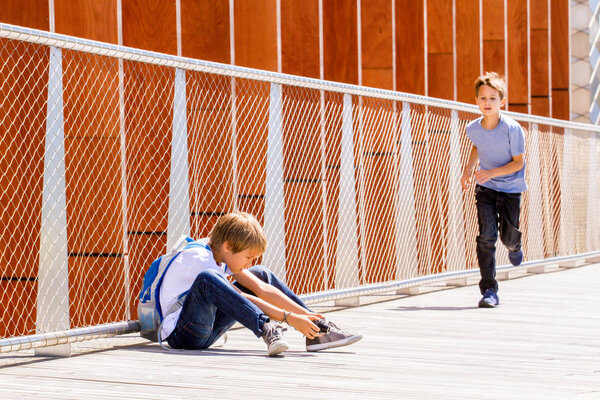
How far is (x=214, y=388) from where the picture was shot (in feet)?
15.5

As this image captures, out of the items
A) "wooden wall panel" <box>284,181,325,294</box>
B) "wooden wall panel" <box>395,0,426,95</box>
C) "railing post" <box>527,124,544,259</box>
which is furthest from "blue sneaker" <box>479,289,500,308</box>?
"wooden wall panel" <box>395,0,426,95</box>

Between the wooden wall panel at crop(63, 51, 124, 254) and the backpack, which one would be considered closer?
the backpack

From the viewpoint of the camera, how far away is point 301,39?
1249 centimetres

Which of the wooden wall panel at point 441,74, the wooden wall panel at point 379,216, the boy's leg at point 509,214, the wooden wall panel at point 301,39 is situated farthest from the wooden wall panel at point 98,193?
the wooden wall panel at point 441,74

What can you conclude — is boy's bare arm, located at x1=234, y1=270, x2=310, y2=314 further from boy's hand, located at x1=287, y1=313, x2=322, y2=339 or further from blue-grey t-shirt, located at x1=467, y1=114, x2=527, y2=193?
blue-grey t-shirt, located at x1=467, y1=114, x2=527, y2=193

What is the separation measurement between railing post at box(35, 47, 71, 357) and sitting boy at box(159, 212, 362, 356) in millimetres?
512

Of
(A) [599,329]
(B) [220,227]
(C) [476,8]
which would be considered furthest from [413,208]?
(C) [476,8]

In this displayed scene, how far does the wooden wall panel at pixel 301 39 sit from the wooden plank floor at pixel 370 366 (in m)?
4.98

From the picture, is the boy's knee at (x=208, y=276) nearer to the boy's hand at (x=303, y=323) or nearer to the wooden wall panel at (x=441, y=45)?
the boy's hand at (x=303, y=323)

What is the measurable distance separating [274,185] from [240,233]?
6.74ft

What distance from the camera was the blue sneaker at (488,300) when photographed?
28.6ft

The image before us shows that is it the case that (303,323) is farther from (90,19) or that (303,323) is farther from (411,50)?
(411,50)

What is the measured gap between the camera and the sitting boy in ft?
18.4

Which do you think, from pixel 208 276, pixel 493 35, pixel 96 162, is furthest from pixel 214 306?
pixel 493 35
